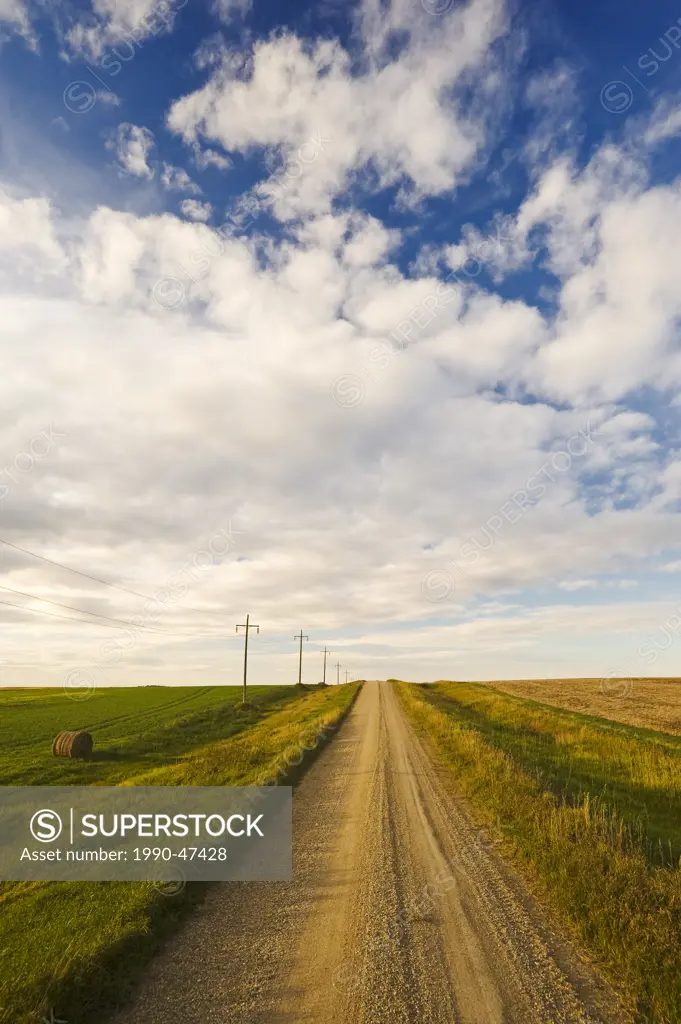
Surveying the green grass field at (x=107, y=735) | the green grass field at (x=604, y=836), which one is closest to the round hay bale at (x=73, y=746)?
the green grass field at (x=107, y=735)

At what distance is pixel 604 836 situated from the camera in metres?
9.55

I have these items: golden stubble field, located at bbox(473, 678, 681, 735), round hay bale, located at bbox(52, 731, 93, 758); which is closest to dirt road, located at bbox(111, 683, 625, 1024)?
round hay bale, located at bbox(52, 731, 93, 758)

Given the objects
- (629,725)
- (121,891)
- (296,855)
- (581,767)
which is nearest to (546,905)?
(296,855)

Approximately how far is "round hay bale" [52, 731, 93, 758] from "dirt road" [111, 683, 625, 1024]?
20.6m

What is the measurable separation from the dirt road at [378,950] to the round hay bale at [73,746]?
20562mm

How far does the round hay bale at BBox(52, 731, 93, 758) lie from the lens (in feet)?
86.4

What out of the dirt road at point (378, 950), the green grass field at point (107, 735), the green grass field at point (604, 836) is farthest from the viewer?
the green grass field at point (107, 735)

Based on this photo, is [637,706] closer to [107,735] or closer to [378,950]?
[107,735]

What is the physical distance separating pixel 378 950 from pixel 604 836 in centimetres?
538

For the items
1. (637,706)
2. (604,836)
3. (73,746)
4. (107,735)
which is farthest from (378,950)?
(637,706)

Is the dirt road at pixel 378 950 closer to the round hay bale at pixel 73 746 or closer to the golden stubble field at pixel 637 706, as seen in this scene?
the round hay bale at pixel 73 746

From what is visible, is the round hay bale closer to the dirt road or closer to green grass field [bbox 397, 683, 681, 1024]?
green grass field [bbox 397, 683, 681, 1024]

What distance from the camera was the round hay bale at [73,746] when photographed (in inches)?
1037

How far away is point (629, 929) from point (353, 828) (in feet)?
21.1
